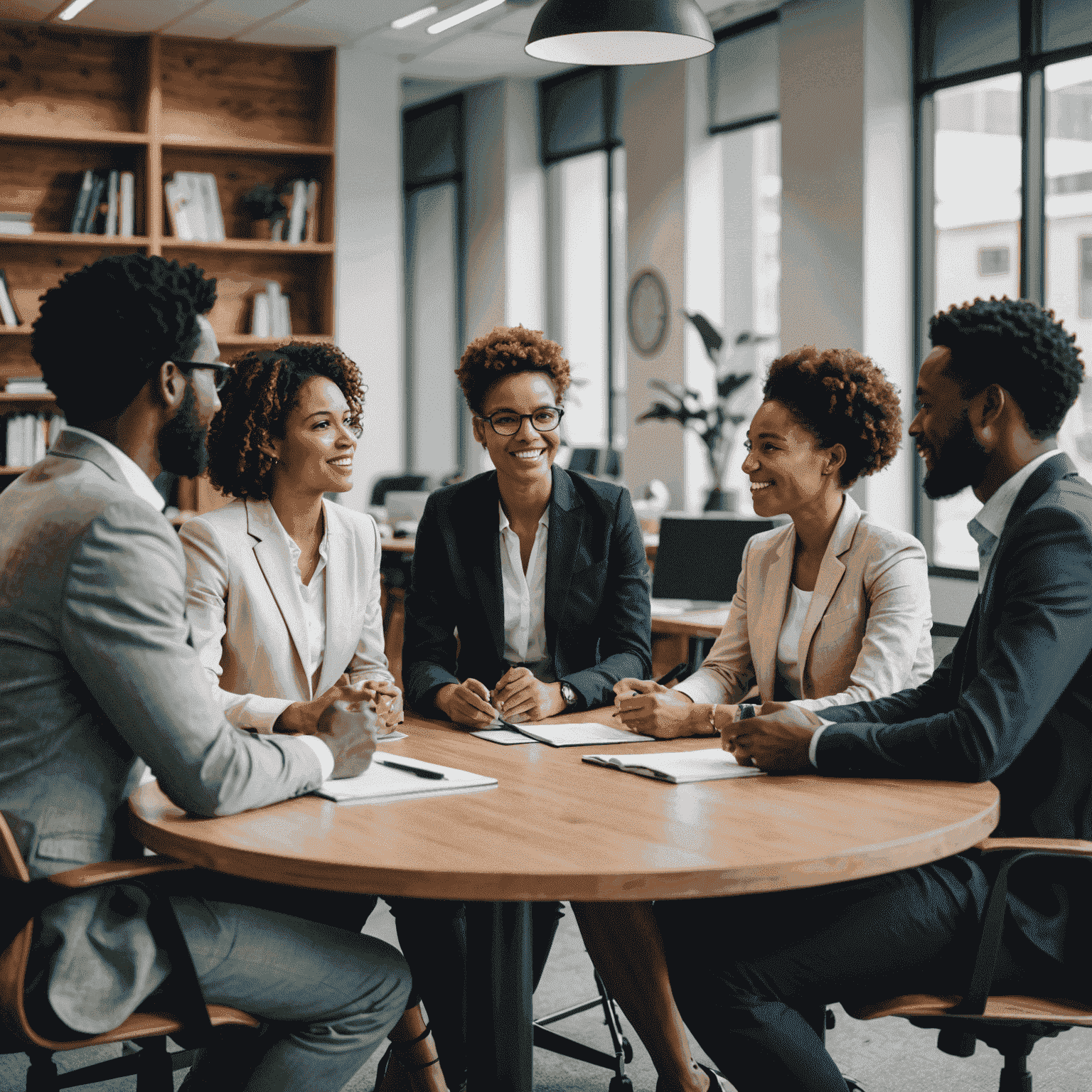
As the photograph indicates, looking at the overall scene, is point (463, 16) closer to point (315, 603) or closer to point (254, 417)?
point (254, 417)

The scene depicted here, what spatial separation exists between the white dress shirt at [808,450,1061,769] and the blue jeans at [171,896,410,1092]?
738 mm

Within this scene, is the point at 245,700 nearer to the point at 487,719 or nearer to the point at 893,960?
the point at 487,719

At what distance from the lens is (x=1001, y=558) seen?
1.84 m

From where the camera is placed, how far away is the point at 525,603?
264 cm

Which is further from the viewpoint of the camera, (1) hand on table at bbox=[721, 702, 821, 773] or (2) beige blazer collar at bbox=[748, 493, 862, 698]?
(2) beige blazer collar at bbox=[748, 493, 862, 698]

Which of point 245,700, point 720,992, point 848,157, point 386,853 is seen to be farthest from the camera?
point 848,157

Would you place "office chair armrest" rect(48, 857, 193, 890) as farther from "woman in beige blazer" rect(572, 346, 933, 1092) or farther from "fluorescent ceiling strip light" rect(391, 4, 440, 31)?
"fluorescent ceiling strip light" rect(391, 4, 440, 31)

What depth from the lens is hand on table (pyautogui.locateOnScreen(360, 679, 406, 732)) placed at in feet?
7.07

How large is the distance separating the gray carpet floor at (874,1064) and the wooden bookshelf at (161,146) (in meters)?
5.19

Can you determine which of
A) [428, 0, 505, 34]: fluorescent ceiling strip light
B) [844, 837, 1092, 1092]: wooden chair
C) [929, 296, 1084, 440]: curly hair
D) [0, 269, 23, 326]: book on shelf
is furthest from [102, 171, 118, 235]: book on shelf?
Result: [844, 837, 1092, 1092]: wooden chair

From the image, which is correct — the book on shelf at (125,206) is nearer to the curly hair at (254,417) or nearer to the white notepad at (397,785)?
the curly hair at (254,417)

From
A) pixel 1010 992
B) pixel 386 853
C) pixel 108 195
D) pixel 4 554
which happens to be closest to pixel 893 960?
pixel 1010 992

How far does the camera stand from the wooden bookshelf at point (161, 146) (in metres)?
7.14

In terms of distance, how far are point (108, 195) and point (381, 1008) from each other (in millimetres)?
6426
